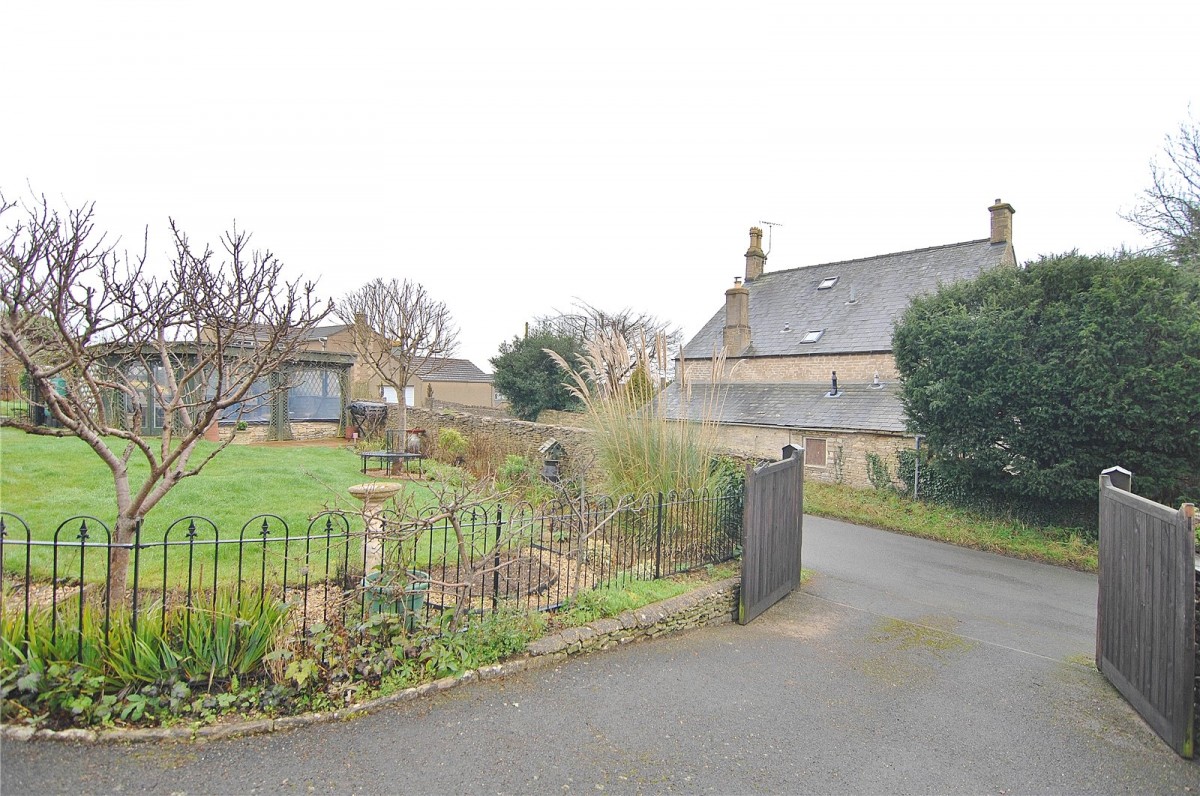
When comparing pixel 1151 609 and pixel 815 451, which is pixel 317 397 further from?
pixel 1151 609

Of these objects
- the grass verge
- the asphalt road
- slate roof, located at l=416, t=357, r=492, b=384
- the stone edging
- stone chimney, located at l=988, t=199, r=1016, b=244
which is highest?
stone chimney, located at l=988, t=199, r=1016, b=244

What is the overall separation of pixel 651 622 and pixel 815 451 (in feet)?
37.4

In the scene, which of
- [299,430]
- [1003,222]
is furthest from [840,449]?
[299,430]

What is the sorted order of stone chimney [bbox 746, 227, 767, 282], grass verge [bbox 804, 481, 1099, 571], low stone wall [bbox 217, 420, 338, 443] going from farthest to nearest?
stone chimney [bbox 746, 227, 767, 282] → low stone wall [bbox 217, 420, 338, 443] → grass verge [bbox 804, 481, 1099, 571]

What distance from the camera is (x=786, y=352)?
19172 millimetres

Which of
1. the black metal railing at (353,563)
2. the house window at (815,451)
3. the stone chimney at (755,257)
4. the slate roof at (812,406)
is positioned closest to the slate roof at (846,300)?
the stone chimney at (755,257)

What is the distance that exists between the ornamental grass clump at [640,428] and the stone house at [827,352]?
5.89 meters

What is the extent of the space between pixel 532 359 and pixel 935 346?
709 inches

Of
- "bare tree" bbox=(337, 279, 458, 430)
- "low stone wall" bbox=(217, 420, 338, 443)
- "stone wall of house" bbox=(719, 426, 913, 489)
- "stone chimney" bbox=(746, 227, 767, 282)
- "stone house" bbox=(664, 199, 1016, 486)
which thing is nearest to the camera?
"stone wall of house" bbox=(719, 426, 913, 489)

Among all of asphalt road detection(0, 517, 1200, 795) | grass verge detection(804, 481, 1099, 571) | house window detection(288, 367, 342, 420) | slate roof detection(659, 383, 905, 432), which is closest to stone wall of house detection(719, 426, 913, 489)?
slate roof detection(659, 383, 905, 432)

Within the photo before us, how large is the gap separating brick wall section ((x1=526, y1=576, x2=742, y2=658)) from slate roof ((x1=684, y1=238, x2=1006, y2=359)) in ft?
36.9

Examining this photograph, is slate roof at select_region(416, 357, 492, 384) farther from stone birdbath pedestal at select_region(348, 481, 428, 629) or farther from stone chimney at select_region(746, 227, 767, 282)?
stone birdbath pedestal at select_region(348, 481, 428, 629)

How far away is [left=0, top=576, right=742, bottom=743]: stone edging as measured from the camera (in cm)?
284

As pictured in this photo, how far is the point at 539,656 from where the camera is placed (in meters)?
4.13
